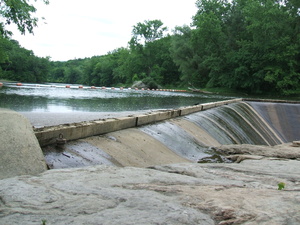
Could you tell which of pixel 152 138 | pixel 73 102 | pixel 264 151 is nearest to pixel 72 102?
pixel 73 102

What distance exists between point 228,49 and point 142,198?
46942mm

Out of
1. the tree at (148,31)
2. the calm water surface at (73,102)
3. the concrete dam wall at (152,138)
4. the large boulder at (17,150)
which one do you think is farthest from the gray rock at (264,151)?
the tree at (148,31)

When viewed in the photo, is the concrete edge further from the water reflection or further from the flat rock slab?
the water reflection

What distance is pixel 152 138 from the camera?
668cm

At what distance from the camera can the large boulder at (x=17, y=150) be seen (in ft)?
10.8

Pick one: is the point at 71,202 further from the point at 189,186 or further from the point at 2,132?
the point at 2,132

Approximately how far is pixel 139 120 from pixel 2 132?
402 centimetres

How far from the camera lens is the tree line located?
1481 inches

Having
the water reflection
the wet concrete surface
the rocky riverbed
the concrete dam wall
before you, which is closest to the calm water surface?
the water reflection

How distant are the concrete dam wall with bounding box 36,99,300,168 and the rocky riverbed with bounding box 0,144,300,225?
3.98 feet

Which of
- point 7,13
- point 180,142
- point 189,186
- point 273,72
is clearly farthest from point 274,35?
point 189,186

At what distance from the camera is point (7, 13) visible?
18.1 meters

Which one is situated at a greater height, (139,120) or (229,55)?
(229,55)

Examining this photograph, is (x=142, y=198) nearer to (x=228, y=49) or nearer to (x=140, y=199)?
(x=140, y=199)
